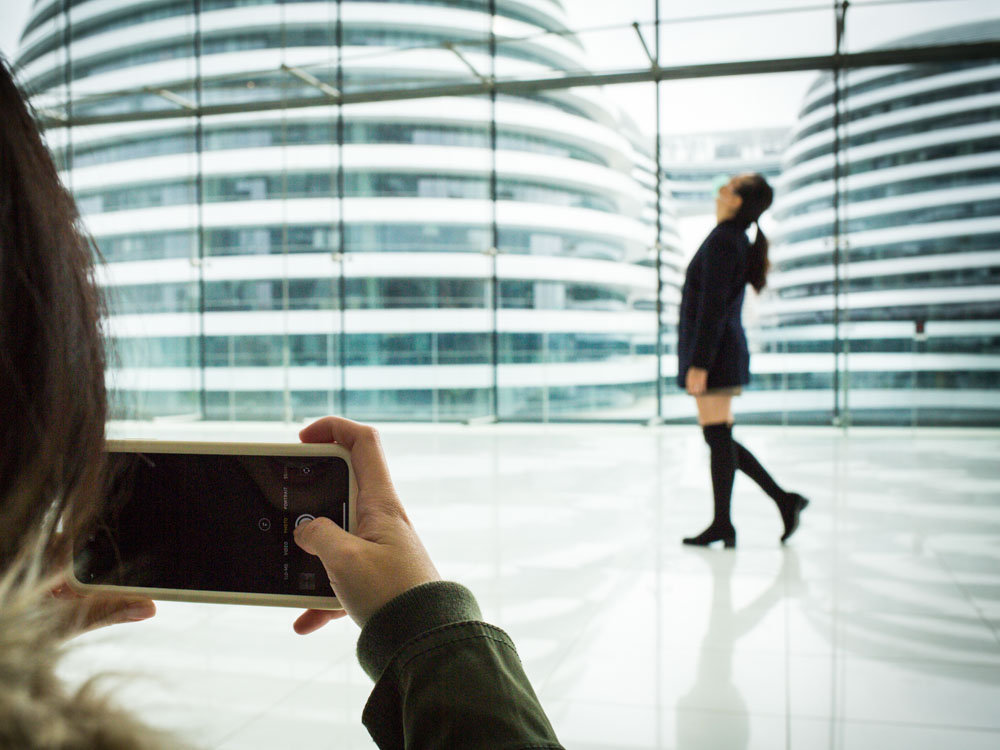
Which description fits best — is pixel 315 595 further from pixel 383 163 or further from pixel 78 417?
pixel 383 163


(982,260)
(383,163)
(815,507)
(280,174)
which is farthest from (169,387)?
(982,260)

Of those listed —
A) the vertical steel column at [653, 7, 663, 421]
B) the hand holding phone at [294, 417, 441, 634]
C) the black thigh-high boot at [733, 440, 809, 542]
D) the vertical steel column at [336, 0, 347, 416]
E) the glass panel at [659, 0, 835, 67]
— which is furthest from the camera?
the vertical steel column at [336, 0, 347, 416]

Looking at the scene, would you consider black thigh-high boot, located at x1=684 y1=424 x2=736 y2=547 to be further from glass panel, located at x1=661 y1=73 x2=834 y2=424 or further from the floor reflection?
glass panel, located at x1=661 y1=73 x2=834 y2=424

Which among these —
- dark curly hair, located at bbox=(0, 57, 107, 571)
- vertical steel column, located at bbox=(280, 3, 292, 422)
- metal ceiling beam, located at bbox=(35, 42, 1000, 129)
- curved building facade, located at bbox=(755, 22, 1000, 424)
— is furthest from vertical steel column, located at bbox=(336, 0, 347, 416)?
dark curly hair, located at bbox=(0, 57, 107, 571)

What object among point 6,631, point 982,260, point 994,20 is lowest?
point 6,631

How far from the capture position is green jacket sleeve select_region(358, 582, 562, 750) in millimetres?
419

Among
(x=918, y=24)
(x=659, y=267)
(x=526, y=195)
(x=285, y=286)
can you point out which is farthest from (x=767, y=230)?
(x=285, y=286)

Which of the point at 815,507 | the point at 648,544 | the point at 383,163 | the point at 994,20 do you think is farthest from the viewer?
the point at 383,163

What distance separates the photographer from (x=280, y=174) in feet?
30.7

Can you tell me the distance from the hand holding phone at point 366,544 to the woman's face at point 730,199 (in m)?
2.79

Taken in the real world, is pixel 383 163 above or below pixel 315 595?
above

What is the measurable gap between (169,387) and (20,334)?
10.2m

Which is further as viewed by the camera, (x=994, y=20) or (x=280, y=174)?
(x=280, y=174)

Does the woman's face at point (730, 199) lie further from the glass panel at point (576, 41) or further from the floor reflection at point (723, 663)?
the glass panel at point (576, 41)
